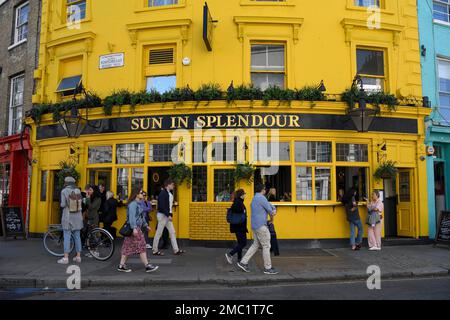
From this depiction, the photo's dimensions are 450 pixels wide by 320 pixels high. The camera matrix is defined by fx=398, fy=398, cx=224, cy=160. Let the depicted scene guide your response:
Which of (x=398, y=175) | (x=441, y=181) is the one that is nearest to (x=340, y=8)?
(x=398, y=175)

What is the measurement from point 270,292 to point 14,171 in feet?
43.5

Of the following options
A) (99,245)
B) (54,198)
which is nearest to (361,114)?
(99,245)

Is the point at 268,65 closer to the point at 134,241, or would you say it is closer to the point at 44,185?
the point at 134,241

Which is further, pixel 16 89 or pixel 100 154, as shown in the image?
pixel 16 89

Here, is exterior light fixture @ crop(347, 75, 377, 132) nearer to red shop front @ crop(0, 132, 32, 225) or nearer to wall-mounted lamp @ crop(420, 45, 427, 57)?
wall-mounted lamp @ crop(420, 45, 427, 57)

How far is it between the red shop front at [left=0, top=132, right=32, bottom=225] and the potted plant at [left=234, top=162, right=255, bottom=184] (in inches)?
341

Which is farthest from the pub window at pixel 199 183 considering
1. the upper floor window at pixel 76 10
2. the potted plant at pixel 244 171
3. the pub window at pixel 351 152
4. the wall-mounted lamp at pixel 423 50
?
the wall-mounted lamp at pixel 423 50

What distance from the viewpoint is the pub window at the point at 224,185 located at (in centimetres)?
1222

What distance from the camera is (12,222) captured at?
1387 cm

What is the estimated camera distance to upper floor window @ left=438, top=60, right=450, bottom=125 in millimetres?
14038

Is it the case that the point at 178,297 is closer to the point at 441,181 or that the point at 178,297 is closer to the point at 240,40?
the point at 240,40

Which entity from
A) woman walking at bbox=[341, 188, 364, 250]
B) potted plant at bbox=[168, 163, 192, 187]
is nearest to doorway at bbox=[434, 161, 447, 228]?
woman walking at bbox=[341, 188, 364, 250]

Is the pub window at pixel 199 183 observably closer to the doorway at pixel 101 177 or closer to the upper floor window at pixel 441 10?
the doorway at pixel 101 177

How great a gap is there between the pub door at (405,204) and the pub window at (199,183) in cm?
653
